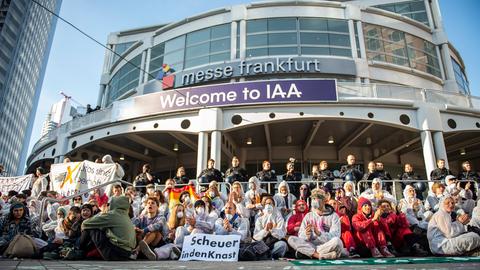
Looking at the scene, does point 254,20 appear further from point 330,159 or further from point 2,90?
point 2,90

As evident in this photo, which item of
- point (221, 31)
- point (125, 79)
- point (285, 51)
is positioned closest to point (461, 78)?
point (285, 51)

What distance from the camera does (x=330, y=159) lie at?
673 inches

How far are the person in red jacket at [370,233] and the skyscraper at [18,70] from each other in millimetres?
66433

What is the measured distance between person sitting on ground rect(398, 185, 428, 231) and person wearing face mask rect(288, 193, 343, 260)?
194cm

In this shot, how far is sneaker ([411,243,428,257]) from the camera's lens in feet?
17.6

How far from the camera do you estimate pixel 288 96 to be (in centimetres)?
1162

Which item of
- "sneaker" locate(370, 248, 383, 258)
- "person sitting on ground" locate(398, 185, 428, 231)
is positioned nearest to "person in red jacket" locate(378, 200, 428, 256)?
"person sitting on ground" locate(398, 185, 428, 231)

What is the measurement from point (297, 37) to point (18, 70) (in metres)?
72.1

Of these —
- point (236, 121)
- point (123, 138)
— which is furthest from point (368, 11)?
point (123, 138)

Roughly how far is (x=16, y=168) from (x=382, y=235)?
90.9 metres

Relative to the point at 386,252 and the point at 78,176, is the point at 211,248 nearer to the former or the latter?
the point at 386,252

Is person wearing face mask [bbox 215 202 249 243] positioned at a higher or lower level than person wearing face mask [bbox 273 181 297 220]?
lower

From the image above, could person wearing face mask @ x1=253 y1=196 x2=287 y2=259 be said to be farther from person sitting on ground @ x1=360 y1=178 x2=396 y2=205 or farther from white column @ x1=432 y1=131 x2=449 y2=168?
white column @ x1=432 y1=131 x2=449 y2=168

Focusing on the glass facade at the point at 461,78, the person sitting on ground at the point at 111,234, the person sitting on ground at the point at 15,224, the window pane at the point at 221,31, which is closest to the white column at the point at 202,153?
the person sitting on ground at the point at 15,224
